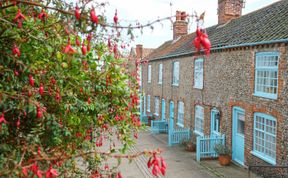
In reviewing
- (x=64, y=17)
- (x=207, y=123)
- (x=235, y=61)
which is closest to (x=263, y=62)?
(x=235, y=61)

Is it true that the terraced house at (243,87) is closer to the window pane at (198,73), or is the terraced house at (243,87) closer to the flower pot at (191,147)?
the window pane at (198,73)

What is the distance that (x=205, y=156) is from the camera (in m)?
14.8

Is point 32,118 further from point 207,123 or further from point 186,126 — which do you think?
point 186,126

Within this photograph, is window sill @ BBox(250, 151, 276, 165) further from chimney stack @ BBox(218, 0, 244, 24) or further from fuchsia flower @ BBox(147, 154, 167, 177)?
chimney stack @ BBox(218, 0, 244, 24)

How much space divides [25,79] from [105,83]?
1.50m

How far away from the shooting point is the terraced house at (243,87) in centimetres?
1080

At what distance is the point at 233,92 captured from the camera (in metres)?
13.6

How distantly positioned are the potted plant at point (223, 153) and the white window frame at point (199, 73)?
4122 millimetres

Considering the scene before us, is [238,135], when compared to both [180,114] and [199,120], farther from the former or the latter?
[180,114]

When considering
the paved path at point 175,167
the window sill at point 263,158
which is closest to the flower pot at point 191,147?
the paved path at point 175,167

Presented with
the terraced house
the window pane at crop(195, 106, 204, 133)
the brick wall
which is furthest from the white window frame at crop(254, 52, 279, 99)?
the window pane at crop(195, 106, 204, 133)

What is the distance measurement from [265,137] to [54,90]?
393 inches

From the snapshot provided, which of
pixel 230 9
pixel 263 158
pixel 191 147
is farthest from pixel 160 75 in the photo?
pixel 263 158

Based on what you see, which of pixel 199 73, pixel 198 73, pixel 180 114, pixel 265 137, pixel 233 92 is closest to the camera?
pixel 265 137
